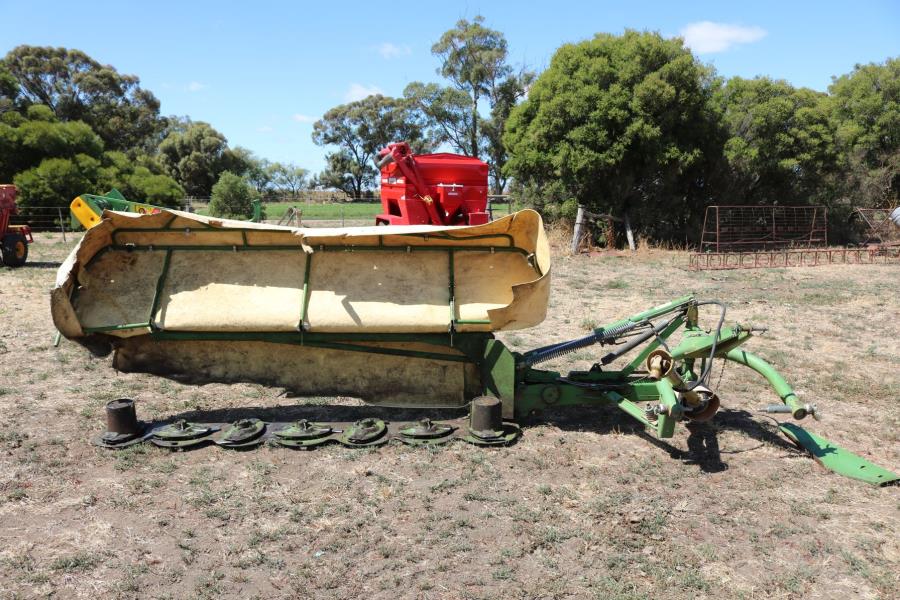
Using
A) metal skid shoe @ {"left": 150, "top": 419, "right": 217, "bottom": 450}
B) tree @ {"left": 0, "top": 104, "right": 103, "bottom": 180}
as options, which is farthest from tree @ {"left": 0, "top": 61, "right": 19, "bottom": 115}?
metal skid shoe @ {"left": 150, "top": 419, "right": 217, "bottom": 450}

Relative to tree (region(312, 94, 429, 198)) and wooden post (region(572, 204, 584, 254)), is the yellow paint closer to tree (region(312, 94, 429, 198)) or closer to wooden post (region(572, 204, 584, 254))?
wooden post (region(572, 204, 584, 254))

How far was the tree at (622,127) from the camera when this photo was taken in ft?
58.3

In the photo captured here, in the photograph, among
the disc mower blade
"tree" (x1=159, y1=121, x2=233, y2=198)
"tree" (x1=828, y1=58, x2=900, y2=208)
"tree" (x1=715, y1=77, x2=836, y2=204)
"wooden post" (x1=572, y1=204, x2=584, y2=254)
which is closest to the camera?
the disc mower blade

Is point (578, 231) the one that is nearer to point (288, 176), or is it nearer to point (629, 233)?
point (629, 233)

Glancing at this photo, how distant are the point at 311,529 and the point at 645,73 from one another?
17.9 m

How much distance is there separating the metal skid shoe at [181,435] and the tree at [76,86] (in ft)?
128

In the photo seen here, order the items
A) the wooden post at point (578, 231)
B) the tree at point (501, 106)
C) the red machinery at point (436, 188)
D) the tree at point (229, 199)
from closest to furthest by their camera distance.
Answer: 1. the red machinery at point (436, 188)
2. the wooden post at point (578, 231)
3. the tree at point (229, 199)
4. the tree at point (501, 106)

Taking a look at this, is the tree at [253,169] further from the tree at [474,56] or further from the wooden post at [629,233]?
the wooden post at [629,233]

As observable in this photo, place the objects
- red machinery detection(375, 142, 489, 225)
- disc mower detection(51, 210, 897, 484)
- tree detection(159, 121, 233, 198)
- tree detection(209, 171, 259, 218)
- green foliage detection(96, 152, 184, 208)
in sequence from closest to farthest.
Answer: disc mower detection(51, 210, 897, 484), red machinery detection(375, 142, 489, 225), green foliage detection(96, 152, 184, 208), tree detection(209, 171, 259, 218), tree detection(159, 121, 233, 198)

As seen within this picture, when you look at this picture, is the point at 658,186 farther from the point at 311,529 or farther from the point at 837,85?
the point at 311,529

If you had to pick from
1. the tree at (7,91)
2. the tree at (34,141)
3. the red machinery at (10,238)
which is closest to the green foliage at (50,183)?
the tree at (34,141)

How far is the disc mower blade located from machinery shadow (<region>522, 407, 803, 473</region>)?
9 cm

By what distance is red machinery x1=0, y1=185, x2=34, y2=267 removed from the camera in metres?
13.5

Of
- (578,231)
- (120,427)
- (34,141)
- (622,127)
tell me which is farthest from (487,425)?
(34,141)
